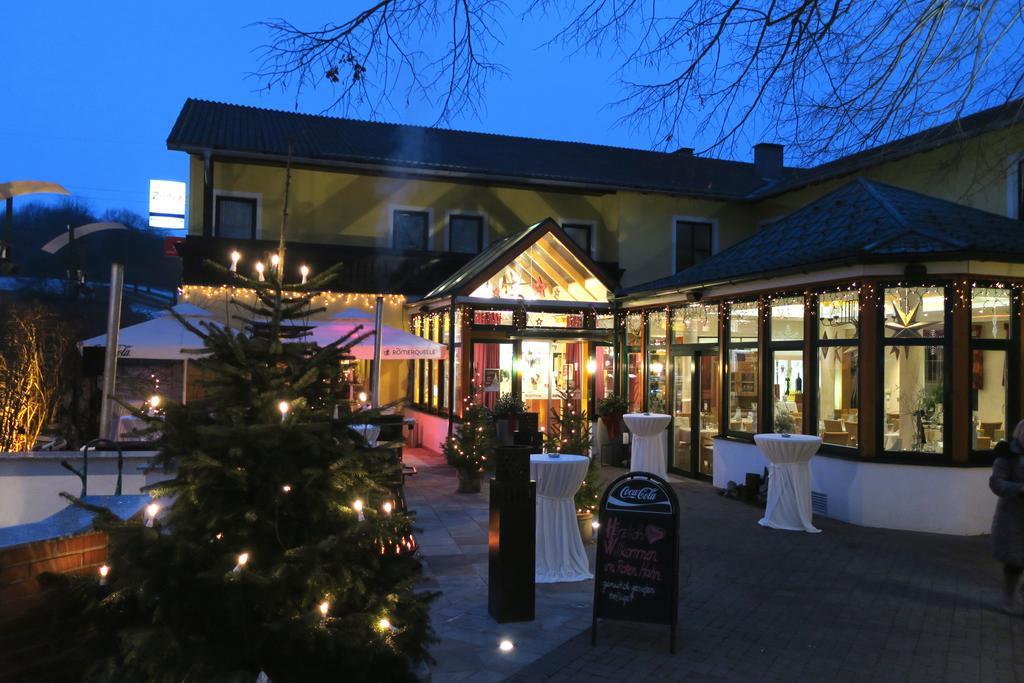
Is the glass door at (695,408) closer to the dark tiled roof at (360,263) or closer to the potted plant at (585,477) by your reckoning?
the potted plant at (585,477)

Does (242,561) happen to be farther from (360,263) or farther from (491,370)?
(360,263)

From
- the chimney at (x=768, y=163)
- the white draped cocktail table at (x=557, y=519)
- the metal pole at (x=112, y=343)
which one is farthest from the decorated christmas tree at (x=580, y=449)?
the chimney at (x=768, y=163)

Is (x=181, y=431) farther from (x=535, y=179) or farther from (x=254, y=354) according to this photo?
(x=535, y=179)

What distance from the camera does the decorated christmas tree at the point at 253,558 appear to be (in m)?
2.78

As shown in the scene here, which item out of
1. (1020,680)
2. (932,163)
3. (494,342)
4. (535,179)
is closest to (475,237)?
(535,179)

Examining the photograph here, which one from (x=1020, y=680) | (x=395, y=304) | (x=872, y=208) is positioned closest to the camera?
(x=1020, y=680)

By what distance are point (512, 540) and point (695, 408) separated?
7.71 meters

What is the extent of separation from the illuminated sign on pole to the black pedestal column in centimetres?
1796

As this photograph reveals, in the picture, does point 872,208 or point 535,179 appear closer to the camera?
point 872,208

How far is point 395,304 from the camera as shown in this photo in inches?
724

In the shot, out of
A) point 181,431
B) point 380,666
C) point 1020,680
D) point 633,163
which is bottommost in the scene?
point 1020,680

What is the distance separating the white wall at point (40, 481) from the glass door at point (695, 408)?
8.95 m

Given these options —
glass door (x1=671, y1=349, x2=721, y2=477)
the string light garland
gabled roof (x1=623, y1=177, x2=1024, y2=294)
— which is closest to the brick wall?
gabled roof (x1=623, y1=177, x2=1024, y2=294)

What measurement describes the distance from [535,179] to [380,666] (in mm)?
16709
